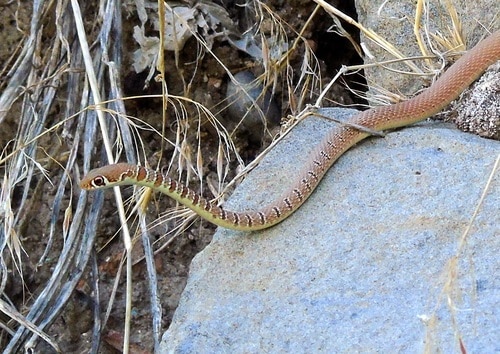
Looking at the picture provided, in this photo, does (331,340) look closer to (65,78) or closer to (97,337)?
(97,337)

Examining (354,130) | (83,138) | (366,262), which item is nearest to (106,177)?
(83,138)

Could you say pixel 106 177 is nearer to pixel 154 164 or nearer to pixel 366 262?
pixel 366 262

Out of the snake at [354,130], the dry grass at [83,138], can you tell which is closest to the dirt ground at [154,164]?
the dry grass at [83,138]

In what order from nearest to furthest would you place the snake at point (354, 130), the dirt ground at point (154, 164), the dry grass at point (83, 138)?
the snake at point (354, 130) < the dry grass at point (83, 138) < the dirt ground at point (154, 164)

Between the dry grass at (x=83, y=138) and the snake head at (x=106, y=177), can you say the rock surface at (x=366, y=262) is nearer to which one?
the dry grass at (x=83, y=138)

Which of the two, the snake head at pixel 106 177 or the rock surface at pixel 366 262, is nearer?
the rock surface at pixel 366 262

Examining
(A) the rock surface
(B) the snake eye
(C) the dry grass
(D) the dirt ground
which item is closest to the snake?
(A) the rock surface
